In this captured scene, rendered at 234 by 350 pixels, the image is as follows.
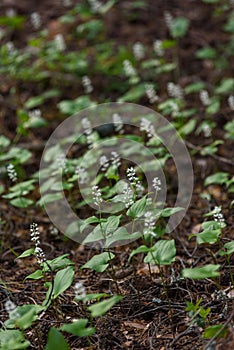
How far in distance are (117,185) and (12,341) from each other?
48.3 inches

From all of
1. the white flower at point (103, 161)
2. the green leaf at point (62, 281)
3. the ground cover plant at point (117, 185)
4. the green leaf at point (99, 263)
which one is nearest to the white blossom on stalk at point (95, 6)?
the ground cover plant at point (117, 185)

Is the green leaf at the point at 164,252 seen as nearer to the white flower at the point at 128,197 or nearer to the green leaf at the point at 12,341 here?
the white flower at the point at 128,197

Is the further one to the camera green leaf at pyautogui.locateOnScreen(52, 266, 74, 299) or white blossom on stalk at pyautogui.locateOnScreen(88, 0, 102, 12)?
white blossom on stalk at pyautogui.locateOnScreen(88, 0, 102, 12)

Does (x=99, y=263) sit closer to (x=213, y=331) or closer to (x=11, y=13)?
(x=213, y=331)

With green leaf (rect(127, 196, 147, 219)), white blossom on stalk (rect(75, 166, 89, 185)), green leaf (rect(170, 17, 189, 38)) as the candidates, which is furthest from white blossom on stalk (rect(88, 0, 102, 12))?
green leaf (rect(127, 196, 147, 219))

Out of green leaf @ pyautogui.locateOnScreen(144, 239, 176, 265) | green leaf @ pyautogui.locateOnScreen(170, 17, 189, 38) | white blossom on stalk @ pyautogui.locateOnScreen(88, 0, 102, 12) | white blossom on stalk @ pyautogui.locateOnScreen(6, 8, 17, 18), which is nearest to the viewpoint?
green leaf @ pyautogui.locateOnScreen(144, 239, 176, 265)

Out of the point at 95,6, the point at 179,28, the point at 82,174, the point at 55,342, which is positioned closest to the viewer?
the point at 55,342

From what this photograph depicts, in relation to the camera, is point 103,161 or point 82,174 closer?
point 103,161

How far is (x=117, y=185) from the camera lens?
9.94 feet

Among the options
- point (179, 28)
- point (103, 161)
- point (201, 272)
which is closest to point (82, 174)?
point (103, 161)

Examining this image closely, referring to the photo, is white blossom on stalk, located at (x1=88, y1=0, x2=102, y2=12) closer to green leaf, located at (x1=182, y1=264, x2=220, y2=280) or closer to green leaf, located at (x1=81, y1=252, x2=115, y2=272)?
green leaf, located at (x1=81, y1=252, x2=115, y2=272)

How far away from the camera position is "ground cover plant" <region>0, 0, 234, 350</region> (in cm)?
240

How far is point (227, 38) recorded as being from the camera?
5.87m

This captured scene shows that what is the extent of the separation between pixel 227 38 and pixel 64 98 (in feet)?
6.87
